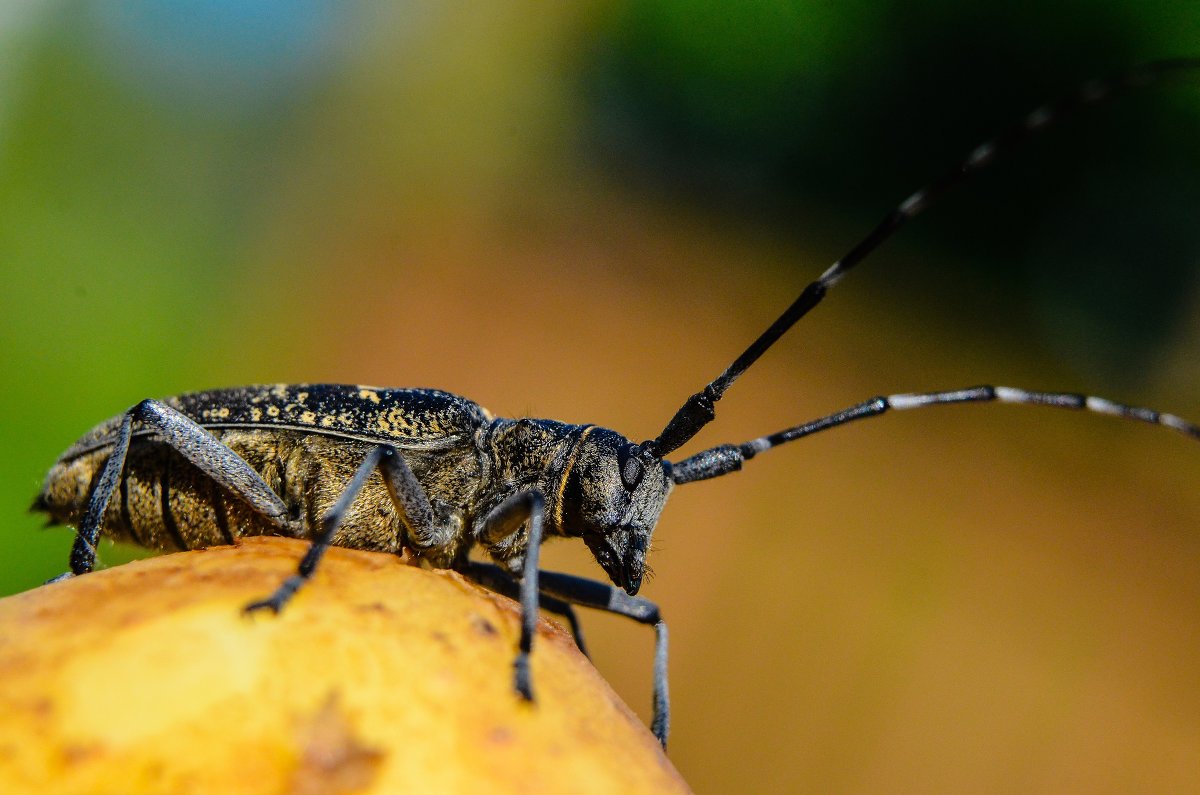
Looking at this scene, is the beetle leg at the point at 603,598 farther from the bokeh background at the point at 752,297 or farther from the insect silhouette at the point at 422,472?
the bokeh background at the point at 752,297

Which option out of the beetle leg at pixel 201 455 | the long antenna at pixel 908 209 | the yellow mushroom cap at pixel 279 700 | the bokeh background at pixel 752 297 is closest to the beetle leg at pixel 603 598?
the long antenna at pixel 908 209

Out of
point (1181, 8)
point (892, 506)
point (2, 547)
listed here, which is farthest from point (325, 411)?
point (1181, 8)

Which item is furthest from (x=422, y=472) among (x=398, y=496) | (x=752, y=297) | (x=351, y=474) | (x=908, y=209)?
(x=752, y=297)

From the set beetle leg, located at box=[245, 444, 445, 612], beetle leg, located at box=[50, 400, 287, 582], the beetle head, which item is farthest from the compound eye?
beetle leg, located at box=[50, 400, 287, 582]

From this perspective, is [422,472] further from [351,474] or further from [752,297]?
[752,297]

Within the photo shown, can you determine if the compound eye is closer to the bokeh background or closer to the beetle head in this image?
the beetle head
